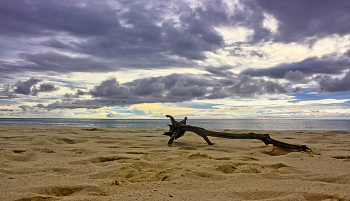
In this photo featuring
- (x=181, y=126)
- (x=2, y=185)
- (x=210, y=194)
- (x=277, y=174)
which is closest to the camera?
(x=210, y=194)

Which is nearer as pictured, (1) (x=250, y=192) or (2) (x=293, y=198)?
(2) (x=293, y=198)

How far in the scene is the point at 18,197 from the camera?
8.79 ft

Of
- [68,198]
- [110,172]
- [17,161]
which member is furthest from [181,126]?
[68,198]

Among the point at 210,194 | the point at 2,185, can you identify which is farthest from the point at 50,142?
the point at 210,194

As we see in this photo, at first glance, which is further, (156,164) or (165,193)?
(156,164)

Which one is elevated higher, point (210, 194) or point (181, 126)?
point (181, 126)

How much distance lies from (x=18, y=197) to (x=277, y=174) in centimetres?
408

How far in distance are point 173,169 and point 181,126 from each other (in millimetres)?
4186

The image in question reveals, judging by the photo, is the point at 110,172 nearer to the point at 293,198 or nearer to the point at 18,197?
the point at 18,197

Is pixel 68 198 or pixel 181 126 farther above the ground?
pixel 181 126

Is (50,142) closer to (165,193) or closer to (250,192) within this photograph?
(165,193)

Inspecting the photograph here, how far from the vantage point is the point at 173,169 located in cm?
403

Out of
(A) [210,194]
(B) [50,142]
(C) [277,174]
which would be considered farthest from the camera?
(B) [50,142]

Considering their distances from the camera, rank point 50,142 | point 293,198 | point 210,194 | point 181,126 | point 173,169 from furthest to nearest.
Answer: point 181,126, point 50,142, point 173,169, point 210,194, point 293,198
